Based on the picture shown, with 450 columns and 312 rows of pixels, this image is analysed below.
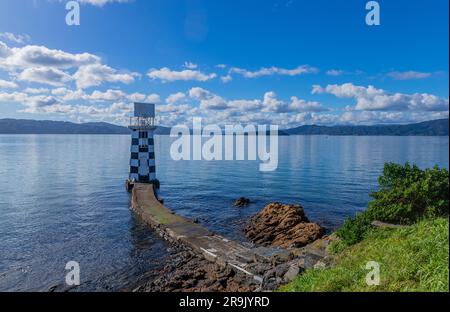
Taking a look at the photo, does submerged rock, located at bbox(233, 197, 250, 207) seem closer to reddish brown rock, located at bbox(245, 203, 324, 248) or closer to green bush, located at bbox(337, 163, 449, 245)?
reddish brown rock, located at bbox(245, 203, 324, 248)

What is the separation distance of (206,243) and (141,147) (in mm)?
25589

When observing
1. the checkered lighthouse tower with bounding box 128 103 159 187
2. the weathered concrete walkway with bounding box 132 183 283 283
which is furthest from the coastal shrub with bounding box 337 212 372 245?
the checkered lighthouse tower with bounding box 128 103 159 187

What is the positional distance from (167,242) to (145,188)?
1670 centimetres

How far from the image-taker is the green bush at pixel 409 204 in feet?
39.4

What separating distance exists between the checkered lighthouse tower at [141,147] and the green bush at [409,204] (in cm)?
3222

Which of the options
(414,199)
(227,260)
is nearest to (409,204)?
Result: (414,199)

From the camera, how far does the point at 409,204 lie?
12477 mm

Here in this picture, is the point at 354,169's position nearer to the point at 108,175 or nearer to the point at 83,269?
the point at 108,175

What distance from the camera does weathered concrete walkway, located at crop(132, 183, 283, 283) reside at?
14.2 m

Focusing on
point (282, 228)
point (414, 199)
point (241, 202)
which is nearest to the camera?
point (414, 199)

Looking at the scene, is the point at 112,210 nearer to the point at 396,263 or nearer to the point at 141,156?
the point at 141,156

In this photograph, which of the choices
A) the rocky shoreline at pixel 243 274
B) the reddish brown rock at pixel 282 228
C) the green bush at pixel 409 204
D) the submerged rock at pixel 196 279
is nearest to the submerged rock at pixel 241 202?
the reddish brown rock at pixel 282 228

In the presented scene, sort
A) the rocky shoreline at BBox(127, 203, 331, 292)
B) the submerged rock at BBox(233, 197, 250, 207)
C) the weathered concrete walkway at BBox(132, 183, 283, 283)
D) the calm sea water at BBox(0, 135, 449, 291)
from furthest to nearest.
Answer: the submerged rock at BBox(233, 197, 250, 207), the calm sea water at BBox(0, 135, 449, 291), the weathered concrete walkway at BBox(132, 183, 283, 283), the rocky shoreline at BBox(127, 203, 331, 292)

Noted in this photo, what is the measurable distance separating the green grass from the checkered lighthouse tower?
33167 mm
